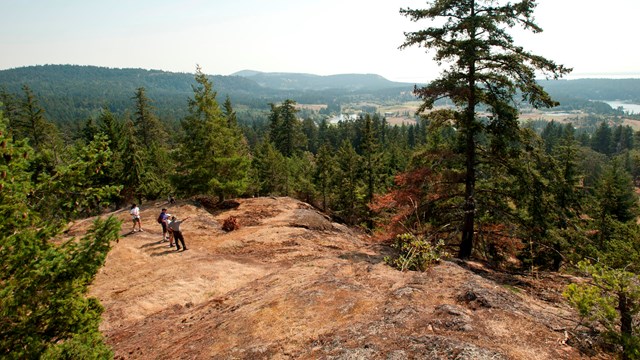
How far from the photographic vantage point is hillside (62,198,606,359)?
7.03 m

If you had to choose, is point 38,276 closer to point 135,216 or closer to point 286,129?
point 135,216

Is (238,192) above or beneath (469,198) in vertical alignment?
beneath

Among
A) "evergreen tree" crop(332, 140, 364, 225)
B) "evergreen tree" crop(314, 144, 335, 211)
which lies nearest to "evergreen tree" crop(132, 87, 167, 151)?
"evergreen tree" crop(314, 144, 335, 211)

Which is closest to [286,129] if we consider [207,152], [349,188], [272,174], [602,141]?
[272,174]

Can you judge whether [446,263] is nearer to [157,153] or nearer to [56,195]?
[56,195]

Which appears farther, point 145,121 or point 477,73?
point 145,121

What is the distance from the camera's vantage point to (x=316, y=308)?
8.99 meters

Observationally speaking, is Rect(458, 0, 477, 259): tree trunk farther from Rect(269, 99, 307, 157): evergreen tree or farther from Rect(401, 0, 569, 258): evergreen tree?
Rect(269, 99, 307, 157): evergreen tree

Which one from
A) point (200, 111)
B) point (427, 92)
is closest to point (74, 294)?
point (427, 92)

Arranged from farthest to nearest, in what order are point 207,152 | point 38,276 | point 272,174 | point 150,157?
point 272,174 → point 150,157 → point 207,152 → point 38,276

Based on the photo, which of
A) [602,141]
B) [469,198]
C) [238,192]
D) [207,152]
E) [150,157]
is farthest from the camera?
[602,141]

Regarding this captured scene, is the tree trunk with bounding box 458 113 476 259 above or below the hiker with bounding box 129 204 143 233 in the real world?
above

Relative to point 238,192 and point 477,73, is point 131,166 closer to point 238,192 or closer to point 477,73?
point 238,192

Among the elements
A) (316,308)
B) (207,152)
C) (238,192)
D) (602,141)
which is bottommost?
(602,141)
